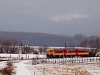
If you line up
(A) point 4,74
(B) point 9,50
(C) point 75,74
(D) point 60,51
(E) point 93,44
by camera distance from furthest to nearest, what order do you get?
1. (E) point 93,44
2. (B) point 9,50
3. (D) point 60,51
4. (C) point 75,74
5. (A) point 4,74

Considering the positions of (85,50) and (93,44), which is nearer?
(85,50)

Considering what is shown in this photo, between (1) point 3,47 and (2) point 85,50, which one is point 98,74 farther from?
(1) point 3,47

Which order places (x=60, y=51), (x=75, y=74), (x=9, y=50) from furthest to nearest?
(x=9, y=50) → (x=60, y=51) → (x=75, y=74)

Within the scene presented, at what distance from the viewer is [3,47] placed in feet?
388

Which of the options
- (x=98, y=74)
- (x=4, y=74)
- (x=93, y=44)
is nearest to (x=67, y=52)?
(x=98, y=74)

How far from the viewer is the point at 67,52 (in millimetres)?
81125

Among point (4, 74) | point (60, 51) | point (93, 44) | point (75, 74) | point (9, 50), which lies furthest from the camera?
point (93, 44)

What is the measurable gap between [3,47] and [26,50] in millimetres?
9220

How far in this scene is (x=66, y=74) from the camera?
3269 centimetres

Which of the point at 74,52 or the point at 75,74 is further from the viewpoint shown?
the point at 74,52

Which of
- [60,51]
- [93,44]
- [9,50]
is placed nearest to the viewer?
[60,51]

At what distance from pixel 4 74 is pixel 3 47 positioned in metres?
91.7

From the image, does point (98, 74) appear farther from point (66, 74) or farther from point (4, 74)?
point (4, 74)

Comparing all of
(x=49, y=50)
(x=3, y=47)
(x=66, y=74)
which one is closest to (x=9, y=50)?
(x=3, y=47)
